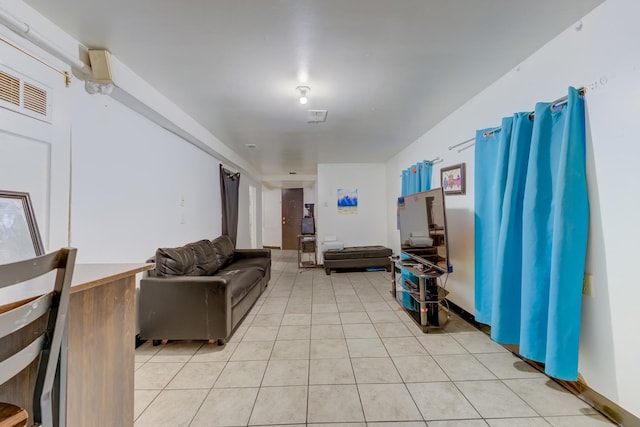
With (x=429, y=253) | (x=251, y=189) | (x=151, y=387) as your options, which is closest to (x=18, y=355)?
(x=151, y=387)

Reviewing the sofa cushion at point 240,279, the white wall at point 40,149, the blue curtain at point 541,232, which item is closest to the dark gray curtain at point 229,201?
the sofa cushion at point 240,279

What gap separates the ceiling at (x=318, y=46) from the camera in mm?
1550

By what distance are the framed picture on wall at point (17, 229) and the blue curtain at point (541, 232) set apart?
3.04 m

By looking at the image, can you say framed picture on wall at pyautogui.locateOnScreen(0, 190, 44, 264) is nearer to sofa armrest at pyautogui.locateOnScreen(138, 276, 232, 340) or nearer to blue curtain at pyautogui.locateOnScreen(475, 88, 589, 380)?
sofa armrest at pyautogui.locateOnScreen(138, 276, 232, 340)

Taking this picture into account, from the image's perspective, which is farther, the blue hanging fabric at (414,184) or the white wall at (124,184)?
the blue hanging fabric at (414,184)

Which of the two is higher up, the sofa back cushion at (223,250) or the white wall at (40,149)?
the white wall at (40,149)

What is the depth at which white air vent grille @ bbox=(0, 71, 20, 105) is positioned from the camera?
4.58 ft

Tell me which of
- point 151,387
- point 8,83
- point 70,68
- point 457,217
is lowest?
point 151,387

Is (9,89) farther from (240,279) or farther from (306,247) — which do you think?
(306,247)

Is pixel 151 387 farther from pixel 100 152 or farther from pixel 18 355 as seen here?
pixel 100 152

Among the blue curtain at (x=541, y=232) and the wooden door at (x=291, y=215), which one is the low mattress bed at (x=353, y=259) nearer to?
the blue curtain at (x=541, y=232)

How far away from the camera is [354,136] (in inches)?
163

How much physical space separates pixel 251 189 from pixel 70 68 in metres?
5.57

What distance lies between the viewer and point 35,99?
1.56 m
